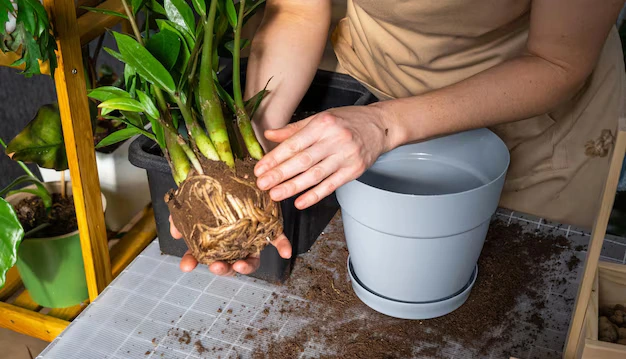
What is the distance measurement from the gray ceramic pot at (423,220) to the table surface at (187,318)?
10 cm

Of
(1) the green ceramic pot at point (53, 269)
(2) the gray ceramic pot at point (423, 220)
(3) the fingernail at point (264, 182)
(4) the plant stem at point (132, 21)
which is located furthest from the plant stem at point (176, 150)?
(1) the green ceramic pot at point (53, 269)

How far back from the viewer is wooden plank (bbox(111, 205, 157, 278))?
125 cm

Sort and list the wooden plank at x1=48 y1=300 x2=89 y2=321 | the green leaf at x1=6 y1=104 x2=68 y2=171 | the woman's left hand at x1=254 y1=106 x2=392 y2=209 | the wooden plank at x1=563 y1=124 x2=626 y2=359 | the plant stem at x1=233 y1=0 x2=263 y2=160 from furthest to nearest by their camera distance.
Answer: the wooden plank at x1=48 y1=300 x2=89 y2=321
the green leaf at x1=6 y1=104 x2=68 y2=171
the plant stem at x1=233 y1=0 x2=263 y2=160
the woman's left hand at x1=254 y1=106 x2=392 y2=209
the wooden plank at x1=563 y1=124 x2=626 y2=359

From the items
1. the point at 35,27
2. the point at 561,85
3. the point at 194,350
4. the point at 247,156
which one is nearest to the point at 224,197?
the point at 247,156

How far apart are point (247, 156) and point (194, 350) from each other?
0.90 feet

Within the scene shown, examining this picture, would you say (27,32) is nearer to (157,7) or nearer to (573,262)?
(157,7)

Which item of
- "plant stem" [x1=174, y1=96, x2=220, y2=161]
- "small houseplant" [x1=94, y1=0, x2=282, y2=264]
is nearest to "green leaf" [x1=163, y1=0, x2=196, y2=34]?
"small houseplant" [x1=94, y1=0, x2=282, y2=264]

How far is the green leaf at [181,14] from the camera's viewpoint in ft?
2.67

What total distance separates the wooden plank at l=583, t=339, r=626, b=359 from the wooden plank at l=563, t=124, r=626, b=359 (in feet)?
0.23

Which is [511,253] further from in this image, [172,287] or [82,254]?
[82,254]

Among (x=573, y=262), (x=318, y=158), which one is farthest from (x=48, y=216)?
(x=573, y=262)

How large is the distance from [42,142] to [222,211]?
54 cm

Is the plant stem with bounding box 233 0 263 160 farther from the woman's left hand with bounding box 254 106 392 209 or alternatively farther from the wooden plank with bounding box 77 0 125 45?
the wooden plank with bounding box 77 0 125 45

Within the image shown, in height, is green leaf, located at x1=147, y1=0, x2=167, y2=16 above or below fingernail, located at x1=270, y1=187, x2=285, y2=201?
above
